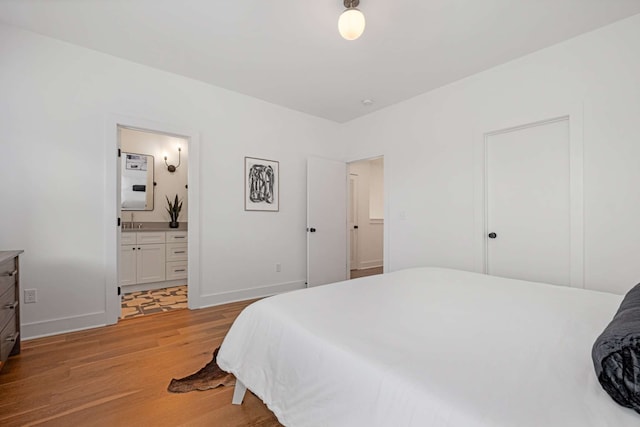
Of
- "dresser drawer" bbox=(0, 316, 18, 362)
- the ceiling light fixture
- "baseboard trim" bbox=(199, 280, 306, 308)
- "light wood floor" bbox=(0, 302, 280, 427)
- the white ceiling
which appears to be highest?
the white ceiling

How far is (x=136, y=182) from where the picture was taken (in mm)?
4609

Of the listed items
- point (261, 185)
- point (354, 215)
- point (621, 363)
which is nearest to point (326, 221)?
point (261, 185)

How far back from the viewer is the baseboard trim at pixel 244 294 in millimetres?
3410

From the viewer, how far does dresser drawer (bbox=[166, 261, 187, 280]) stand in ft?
14.3

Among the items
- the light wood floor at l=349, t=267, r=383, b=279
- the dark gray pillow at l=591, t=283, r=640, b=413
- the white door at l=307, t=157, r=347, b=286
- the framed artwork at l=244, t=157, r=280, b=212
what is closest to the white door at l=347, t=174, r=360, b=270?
the light wood floor at l=349, t=267, r=383, b=279

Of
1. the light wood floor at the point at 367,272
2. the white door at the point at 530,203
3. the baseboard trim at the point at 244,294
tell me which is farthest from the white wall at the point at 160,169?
the white door at the point at 530,203

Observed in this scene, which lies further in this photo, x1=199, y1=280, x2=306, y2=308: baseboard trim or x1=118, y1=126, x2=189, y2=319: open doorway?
x1=118, y1=126, x2=189, y2=319: open doorway

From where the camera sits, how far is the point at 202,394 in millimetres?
1692

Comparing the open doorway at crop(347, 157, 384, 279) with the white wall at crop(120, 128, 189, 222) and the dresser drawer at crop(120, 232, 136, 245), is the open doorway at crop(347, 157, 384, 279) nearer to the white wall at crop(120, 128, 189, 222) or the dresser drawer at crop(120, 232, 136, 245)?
the white wall at crop(120, 128, 189, 222)

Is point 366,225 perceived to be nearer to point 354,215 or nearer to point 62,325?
point 354,215

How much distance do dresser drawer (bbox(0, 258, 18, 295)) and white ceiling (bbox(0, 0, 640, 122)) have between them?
1.85 meters

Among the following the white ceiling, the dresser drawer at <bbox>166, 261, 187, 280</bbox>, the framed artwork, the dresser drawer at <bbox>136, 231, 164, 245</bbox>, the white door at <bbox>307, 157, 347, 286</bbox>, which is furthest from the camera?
the dresser drawer at <bbox>166, 261, 187, 280</bbox>

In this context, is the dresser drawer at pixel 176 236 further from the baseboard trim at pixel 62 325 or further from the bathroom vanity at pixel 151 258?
the baseboard trim at pixel 62 325

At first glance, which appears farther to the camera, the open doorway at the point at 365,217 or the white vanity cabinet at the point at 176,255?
the open doorway at the point at 365,217
